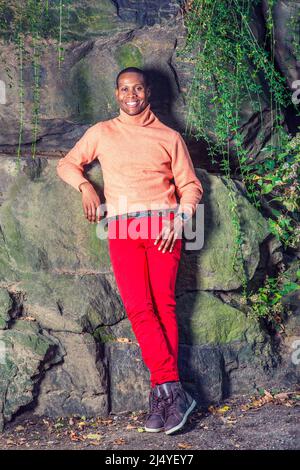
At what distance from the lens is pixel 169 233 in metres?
4.36

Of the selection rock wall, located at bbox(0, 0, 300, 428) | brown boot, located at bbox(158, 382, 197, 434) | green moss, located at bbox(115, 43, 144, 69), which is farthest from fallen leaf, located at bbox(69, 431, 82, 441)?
green moss, located at bbox(115, 43, 144, 69)

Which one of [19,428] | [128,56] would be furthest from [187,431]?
[128,56]

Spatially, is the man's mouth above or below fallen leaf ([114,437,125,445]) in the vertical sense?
above

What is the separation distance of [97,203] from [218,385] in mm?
1393

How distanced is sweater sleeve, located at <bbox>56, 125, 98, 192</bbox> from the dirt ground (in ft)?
4.76

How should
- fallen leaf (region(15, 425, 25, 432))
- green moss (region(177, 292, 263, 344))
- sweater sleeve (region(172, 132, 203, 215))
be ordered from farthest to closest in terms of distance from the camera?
green moss (region(177, 292, 263, 344)), sweater sleeve (region(172, 132, 203, 215)), fallen leaf (region(15, 425, 25, 432))

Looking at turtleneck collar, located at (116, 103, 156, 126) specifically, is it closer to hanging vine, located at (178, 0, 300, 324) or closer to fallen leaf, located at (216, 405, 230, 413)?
hanging vine, located at (178, 0, 300, 324)

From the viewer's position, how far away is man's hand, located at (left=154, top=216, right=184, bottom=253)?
436cm

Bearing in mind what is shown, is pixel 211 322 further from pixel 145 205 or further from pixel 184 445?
pixel 184 445

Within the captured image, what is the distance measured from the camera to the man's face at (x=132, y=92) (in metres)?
4.53

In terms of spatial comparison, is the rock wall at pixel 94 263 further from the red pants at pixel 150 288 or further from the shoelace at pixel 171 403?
the shoelace at pixel 171 403

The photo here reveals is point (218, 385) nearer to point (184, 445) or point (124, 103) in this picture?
point (184, 445)

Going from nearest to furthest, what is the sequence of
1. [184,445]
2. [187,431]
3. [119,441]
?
[184,445]
[119,441]
[187,431]

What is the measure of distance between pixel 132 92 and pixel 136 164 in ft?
1.52
